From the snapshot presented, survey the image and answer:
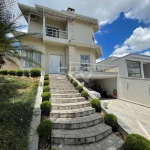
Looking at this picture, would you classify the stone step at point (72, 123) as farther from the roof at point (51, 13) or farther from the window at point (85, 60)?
the roof at point (51, 13)

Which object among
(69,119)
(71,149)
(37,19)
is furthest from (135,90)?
(37,19)

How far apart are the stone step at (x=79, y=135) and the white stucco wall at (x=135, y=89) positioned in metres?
7.65

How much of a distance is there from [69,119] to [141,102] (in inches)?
345

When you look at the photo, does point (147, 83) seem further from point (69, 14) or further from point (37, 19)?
point (37, 19)

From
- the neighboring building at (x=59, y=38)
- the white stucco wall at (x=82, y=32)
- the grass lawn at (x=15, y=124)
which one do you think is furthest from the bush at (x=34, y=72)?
the white stucco wall at (x=82, y=32)

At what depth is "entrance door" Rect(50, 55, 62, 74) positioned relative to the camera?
42.7 feet

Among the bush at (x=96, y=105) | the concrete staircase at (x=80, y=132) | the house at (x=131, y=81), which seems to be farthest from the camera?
the house at (x=131, y=81)

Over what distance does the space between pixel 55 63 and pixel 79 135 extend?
1067cm

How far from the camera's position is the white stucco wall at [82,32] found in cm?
1438

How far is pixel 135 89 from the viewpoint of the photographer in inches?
420

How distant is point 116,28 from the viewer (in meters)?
13.8

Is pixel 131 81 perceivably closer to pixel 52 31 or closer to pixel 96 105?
pixel 96 105

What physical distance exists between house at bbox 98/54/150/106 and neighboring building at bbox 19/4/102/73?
417 cm

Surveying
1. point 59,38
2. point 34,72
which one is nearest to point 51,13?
point 59,38
